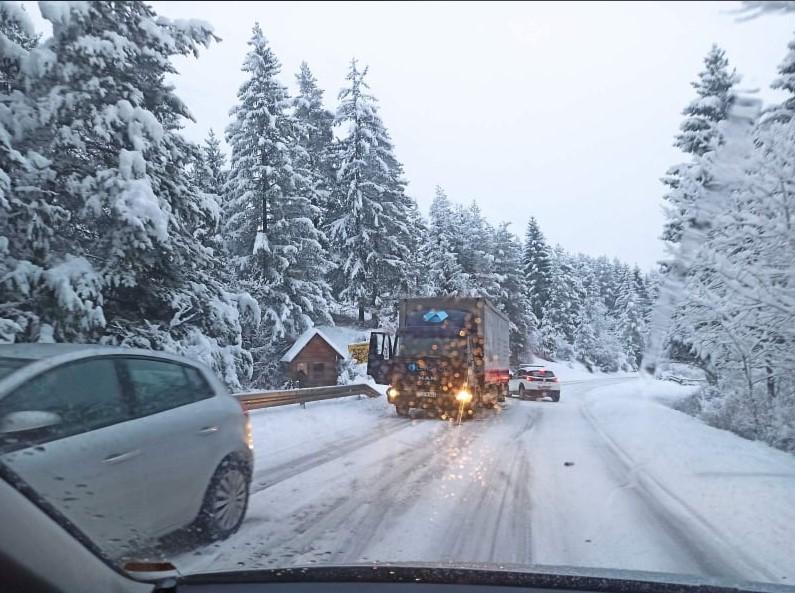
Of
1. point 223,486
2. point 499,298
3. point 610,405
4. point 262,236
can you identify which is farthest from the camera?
point 499,298

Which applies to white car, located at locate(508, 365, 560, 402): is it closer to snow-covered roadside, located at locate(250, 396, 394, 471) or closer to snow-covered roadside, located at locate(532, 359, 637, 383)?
snow-covered roadside, located at locate(250, 396, 394, 471)

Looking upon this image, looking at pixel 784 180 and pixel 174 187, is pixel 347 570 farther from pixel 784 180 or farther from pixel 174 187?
pixel 784 180

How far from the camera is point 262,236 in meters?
27.5

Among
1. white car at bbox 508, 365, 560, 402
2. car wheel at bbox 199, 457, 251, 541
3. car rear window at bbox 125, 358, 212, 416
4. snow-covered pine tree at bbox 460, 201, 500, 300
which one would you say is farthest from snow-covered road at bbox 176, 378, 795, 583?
snow-covered pine tree at bbox 460, 201, 500, 300

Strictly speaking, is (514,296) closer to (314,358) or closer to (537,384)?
(537,384)

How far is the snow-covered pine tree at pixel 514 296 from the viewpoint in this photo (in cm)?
5559

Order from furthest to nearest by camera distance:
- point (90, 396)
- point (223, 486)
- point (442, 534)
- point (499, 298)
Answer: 1. point (499, 298)
2. point (442, 534)
3. point (223, 486)
4. point (90, 396)

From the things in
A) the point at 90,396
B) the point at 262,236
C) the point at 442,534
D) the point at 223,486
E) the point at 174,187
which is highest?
the point at 262,236

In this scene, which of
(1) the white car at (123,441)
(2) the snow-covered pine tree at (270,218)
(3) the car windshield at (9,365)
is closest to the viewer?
(1) the white car at (123,441)

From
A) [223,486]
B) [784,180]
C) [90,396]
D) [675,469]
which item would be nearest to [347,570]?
[90,396]

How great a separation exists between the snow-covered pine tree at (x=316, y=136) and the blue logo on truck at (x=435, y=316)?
15.0 meters

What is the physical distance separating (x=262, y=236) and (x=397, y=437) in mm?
17079

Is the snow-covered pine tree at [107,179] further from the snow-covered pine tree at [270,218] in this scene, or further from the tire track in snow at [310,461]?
the snow-covered pine tree at [270,218]

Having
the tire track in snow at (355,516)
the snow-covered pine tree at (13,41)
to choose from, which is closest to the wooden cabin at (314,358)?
the tire track in snow at (355,516)
